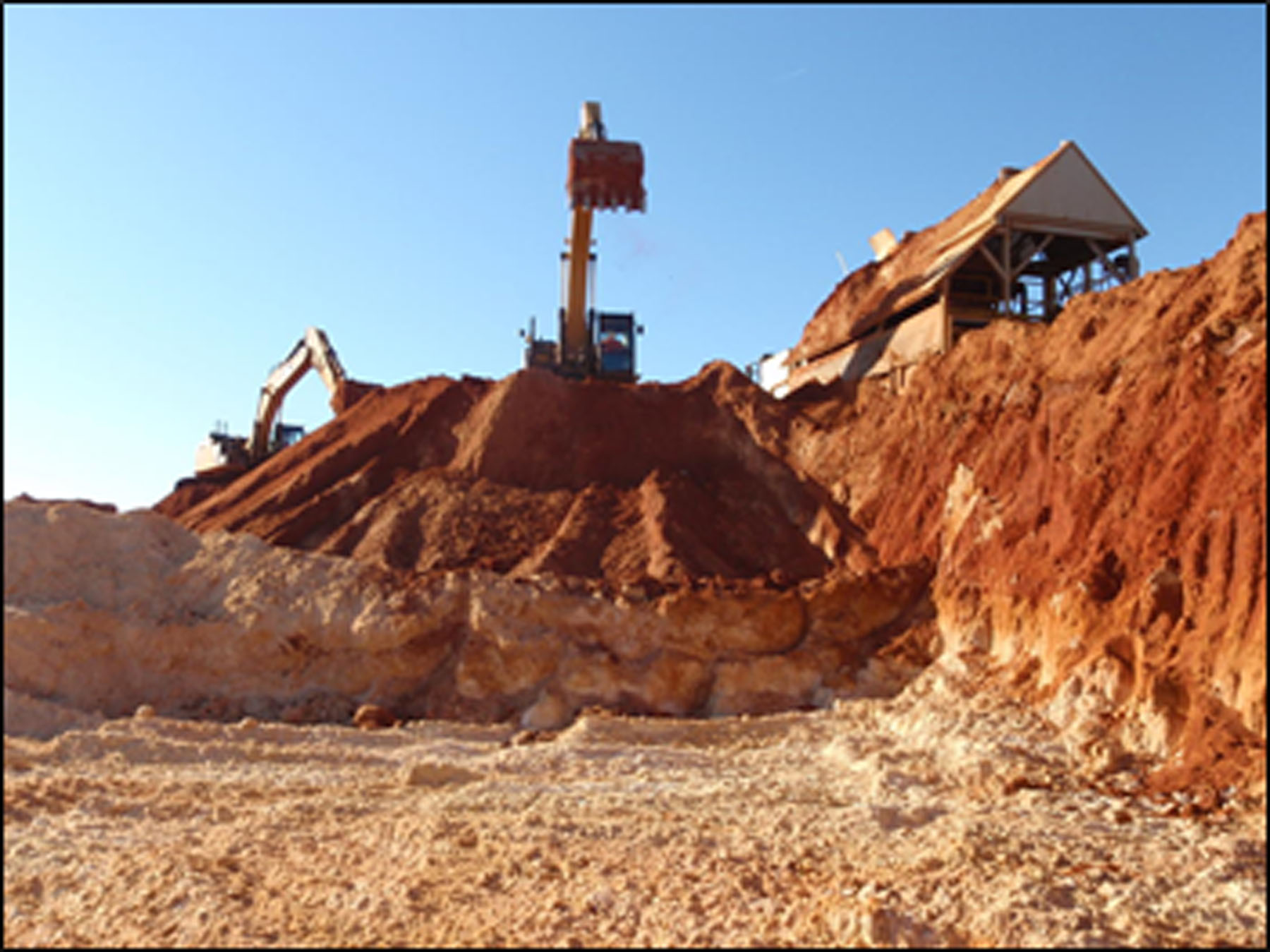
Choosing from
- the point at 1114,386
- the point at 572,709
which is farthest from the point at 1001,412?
the point at 572,709

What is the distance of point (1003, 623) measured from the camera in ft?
51.1

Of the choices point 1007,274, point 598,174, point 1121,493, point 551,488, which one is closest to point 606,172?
point 598,174

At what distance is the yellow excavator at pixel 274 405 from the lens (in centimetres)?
2905

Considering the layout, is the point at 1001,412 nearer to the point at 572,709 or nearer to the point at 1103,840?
the point at 572,709

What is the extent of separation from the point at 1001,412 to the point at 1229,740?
951 cm

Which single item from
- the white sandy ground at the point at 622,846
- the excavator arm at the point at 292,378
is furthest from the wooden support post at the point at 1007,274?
the excavator arm at the point at 292,378

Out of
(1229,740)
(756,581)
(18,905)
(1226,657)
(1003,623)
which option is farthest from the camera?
(756,581)

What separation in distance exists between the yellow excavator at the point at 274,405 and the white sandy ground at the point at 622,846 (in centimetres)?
1568

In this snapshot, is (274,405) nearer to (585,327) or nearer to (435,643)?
(585,327)

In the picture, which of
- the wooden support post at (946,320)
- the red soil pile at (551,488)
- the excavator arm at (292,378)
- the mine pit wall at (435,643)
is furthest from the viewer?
the excavator arm at (292,378)

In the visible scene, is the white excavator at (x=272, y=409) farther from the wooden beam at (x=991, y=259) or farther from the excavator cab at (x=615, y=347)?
the wooden beam at (x=991, y=259)

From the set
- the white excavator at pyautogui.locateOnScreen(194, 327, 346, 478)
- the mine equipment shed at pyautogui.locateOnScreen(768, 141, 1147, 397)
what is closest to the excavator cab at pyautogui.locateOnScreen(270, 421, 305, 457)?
the white excavator at pyautogui.locateOnScreen(194, 327, 346, 478)

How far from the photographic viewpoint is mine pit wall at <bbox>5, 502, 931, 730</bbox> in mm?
16875

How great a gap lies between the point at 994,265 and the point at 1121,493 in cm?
1000
